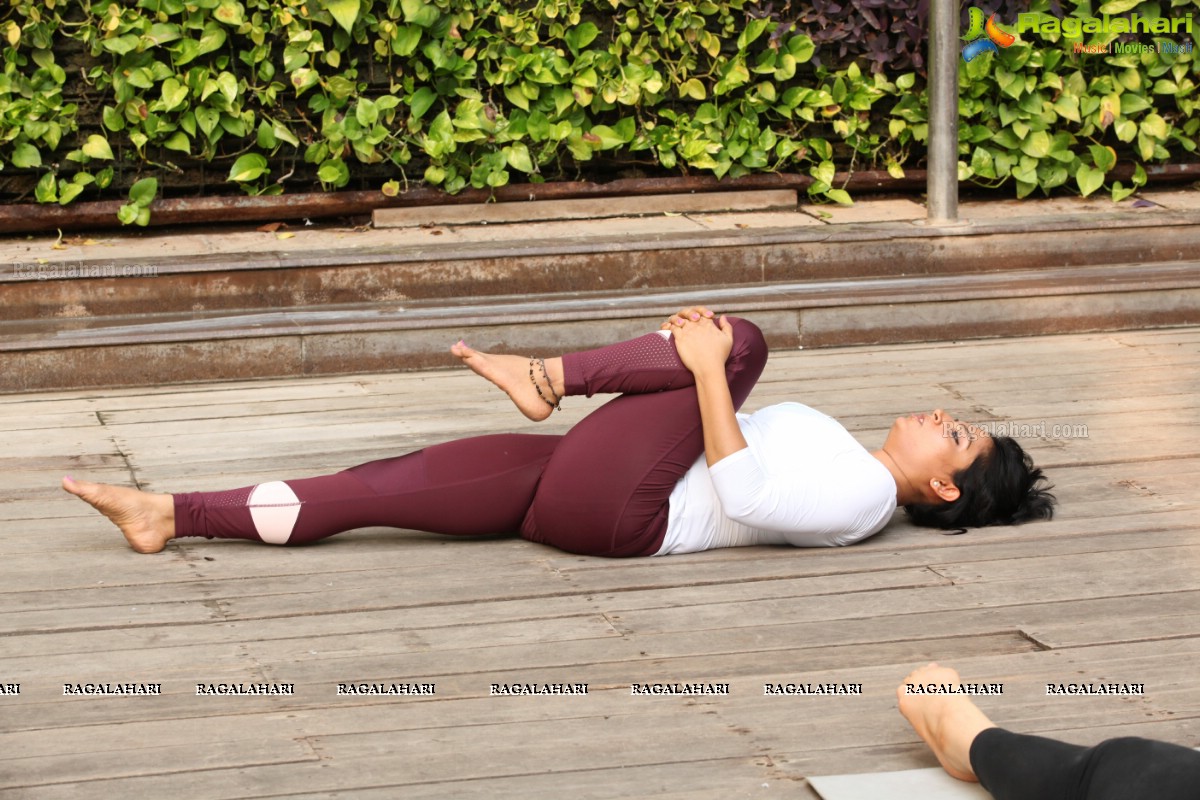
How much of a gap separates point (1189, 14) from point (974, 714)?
13.2 ft

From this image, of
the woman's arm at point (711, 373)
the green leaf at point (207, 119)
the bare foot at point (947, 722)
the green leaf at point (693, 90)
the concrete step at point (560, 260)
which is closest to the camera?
the bare foot at point (947, 722)

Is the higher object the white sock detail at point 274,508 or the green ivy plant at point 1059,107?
the green ivy plant at point 1059,107

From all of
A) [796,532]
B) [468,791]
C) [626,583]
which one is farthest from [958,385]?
[468,791]

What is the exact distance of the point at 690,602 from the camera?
7.93 feet

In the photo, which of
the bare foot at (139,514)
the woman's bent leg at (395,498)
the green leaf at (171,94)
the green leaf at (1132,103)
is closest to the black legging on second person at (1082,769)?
the woman's bent leg at (395,498)

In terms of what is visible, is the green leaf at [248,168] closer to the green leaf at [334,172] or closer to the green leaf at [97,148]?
the green leaf at [334,172]

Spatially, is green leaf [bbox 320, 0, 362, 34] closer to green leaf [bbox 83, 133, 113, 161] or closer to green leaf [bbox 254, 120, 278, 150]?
green leaf [bbox 254, 120, 278, 150]

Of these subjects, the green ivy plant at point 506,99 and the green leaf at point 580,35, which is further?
the green leaf at point 580,35

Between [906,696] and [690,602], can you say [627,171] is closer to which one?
[690,602]

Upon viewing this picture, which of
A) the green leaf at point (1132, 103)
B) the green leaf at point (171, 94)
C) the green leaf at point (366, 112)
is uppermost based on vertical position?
the green leaf at point (171, 94)

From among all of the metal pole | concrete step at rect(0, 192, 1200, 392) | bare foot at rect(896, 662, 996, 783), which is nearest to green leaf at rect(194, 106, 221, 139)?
concrete step at rect(0, 192, 1200, 392)

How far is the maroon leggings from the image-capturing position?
2529mm

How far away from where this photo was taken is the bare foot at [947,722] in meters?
1.80

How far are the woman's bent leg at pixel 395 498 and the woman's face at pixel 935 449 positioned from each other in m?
0.64
